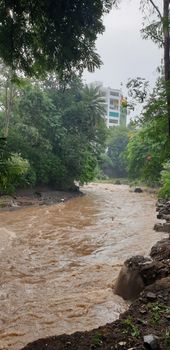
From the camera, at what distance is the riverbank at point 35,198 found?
20.0m

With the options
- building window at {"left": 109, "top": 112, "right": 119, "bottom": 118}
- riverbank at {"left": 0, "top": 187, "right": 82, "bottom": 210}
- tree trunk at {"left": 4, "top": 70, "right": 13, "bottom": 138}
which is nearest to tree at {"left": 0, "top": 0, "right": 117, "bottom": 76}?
riverbank at {"left": 0, "top": 187, "right": 82, "bottom": 210}

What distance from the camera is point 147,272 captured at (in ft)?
22.8

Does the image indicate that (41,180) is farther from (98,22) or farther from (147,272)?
(98,22)

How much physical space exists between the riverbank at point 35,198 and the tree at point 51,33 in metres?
14.6

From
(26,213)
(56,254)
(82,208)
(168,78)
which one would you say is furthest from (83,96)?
(168,78)

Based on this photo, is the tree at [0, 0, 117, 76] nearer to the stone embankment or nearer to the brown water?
the stone embankment

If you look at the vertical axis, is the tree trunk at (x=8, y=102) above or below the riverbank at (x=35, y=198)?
above

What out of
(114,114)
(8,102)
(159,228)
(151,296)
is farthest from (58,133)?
(114,114)

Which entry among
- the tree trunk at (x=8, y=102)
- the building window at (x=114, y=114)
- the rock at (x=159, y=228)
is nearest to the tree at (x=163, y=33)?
the rock at (x=159, y=228)

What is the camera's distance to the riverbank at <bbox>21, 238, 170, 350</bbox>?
403 cm

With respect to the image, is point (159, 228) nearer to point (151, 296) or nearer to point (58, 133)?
point (151, 296)

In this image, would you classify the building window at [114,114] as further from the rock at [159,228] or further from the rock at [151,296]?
the rock at [151,296]

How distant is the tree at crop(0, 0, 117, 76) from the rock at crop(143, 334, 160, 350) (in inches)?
140

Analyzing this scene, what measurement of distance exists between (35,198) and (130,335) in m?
19.9
